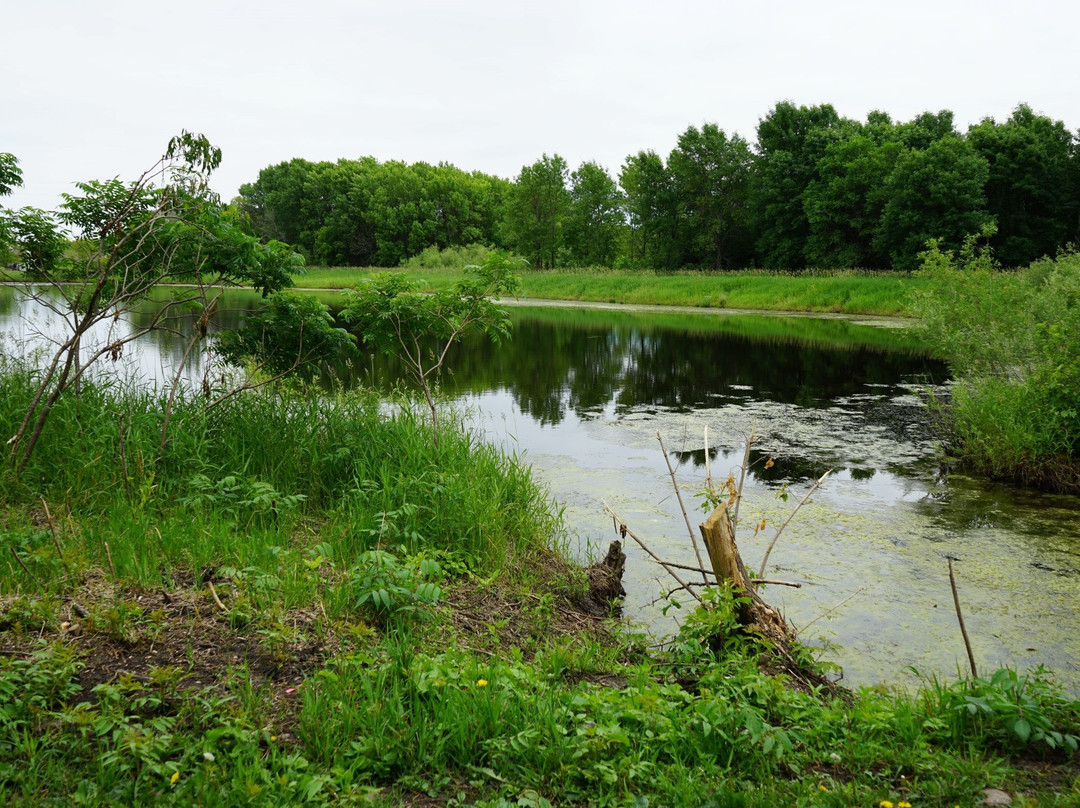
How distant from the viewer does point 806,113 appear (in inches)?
2014

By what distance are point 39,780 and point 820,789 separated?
2642mm

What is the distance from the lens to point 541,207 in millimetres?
61656

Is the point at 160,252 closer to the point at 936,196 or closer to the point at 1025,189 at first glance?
the point at 936,196

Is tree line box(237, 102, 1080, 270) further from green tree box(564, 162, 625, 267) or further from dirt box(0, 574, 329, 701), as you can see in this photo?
dirt box(0, 574, 329, 701)

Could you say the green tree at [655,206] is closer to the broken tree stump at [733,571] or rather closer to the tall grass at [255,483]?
the tall grass at [255,483]

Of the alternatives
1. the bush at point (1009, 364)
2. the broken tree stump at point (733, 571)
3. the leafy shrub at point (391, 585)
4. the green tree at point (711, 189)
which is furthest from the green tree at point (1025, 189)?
the leafy shrub at point (391, 585)

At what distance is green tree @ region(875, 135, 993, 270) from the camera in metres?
38.6

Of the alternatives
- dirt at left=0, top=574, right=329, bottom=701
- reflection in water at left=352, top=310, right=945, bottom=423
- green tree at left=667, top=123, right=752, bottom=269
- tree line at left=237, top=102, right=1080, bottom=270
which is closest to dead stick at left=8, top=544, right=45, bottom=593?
dirt at left=0, top=574, right=329, bottom=701

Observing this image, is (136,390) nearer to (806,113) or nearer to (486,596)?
(486,596)

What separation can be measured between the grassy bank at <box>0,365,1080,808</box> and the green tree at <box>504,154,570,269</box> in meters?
57.1

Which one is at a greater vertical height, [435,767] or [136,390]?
[136,390]

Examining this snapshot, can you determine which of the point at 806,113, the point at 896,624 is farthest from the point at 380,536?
the point at 806,113

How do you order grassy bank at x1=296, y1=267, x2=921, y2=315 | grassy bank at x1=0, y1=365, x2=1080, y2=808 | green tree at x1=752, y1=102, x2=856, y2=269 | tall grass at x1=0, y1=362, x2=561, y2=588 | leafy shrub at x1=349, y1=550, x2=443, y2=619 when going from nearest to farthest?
1. grassy bank at x1=0, y1=365, x2=1080, y2=808
2. leafy shrub at x1=349, y1=550, x2=443, y2=619
3. tall grass at x1=0, y1=362, x2=561, y2=588
4. grassy bank at x1=296, y1=267, x2=921, y2=315
5. green tree at x1=752, y1=102, x2=856, y2=269

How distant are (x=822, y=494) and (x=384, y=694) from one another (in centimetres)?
635
